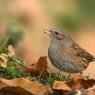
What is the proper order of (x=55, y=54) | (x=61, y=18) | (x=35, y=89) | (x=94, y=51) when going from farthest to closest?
(x=61, y=18)
(x=94, y=51)
(x=55, y=54)
(x=35, y=89)

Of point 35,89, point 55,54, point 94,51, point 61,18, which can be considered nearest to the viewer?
A: point 35,89

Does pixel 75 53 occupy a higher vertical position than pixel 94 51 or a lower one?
higher

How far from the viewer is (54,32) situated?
32.0 ft

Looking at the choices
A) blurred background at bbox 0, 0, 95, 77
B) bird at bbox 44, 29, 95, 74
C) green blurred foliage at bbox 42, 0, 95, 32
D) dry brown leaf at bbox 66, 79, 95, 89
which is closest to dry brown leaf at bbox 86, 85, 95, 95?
dry brown leaf at bbox 66, 79, 95, 89

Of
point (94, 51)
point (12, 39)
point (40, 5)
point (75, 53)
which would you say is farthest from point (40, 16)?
point (75, 53)

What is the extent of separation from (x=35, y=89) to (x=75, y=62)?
2.86m

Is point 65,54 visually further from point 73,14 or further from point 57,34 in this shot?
point 73,14

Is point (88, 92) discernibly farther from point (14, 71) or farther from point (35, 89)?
point (14, 71)

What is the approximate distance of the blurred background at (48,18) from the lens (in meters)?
16.5

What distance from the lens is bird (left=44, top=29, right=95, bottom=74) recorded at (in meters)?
9.43

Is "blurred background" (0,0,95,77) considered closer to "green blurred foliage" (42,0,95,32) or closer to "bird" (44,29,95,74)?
"green blurred foliage" (42,0,95,32)

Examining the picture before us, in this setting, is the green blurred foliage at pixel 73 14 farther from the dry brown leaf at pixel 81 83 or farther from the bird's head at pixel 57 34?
the dry brown leaf at pixel 81 83

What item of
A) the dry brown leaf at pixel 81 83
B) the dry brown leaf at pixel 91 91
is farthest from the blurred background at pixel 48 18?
the dry brown leaf at pixel 91 91

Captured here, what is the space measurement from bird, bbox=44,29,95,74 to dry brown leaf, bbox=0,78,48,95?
7.46ft
